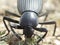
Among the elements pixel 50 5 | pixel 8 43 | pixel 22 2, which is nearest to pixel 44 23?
pixel 22 2

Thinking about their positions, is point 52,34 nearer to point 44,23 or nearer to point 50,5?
point 44,23

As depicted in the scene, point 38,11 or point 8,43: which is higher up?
point 38,11

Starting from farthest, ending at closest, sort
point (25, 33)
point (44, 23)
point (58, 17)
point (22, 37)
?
point (58, 17)
point (44, 23)
point (22, 37)
point (25, 33)

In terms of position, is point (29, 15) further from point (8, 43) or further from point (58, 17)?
point (58, 17)

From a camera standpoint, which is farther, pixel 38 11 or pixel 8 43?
pixel 38 11

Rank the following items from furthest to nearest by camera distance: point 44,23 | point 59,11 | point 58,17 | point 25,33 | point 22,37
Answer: point 59,11, point 58,17, point 44,23, point 22,37, point 25,33

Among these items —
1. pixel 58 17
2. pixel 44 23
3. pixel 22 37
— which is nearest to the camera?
pixel 22 37

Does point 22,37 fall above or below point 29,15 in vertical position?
below

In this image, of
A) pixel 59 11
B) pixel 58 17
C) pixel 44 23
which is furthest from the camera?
pixel 59 11

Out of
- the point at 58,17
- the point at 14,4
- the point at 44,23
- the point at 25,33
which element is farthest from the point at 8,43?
the point at 14,4
